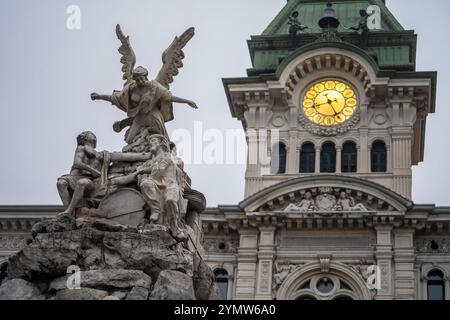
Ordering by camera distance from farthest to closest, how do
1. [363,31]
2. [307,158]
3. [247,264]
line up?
[363,31], [307,158], [247,264]

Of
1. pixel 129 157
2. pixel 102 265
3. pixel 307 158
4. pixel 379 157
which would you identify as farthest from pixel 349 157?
pixel 102 265

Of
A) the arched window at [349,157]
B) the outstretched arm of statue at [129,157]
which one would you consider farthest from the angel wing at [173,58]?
the arched window at [349,157]

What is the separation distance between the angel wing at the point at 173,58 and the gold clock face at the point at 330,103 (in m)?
30.4

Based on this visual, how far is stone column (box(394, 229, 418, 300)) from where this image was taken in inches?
1544

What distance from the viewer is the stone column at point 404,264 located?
39219 mm

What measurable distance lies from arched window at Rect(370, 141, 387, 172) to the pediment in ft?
13.3

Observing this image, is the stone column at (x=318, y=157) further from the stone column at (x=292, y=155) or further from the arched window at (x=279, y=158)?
the arched window at (x=279, y=158)

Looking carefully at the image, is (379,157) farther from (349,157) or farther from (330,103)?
(330,103)

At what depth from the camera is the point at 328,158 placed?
149 ft

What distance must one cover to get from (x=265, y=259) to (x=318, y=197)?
3511 millimetres
